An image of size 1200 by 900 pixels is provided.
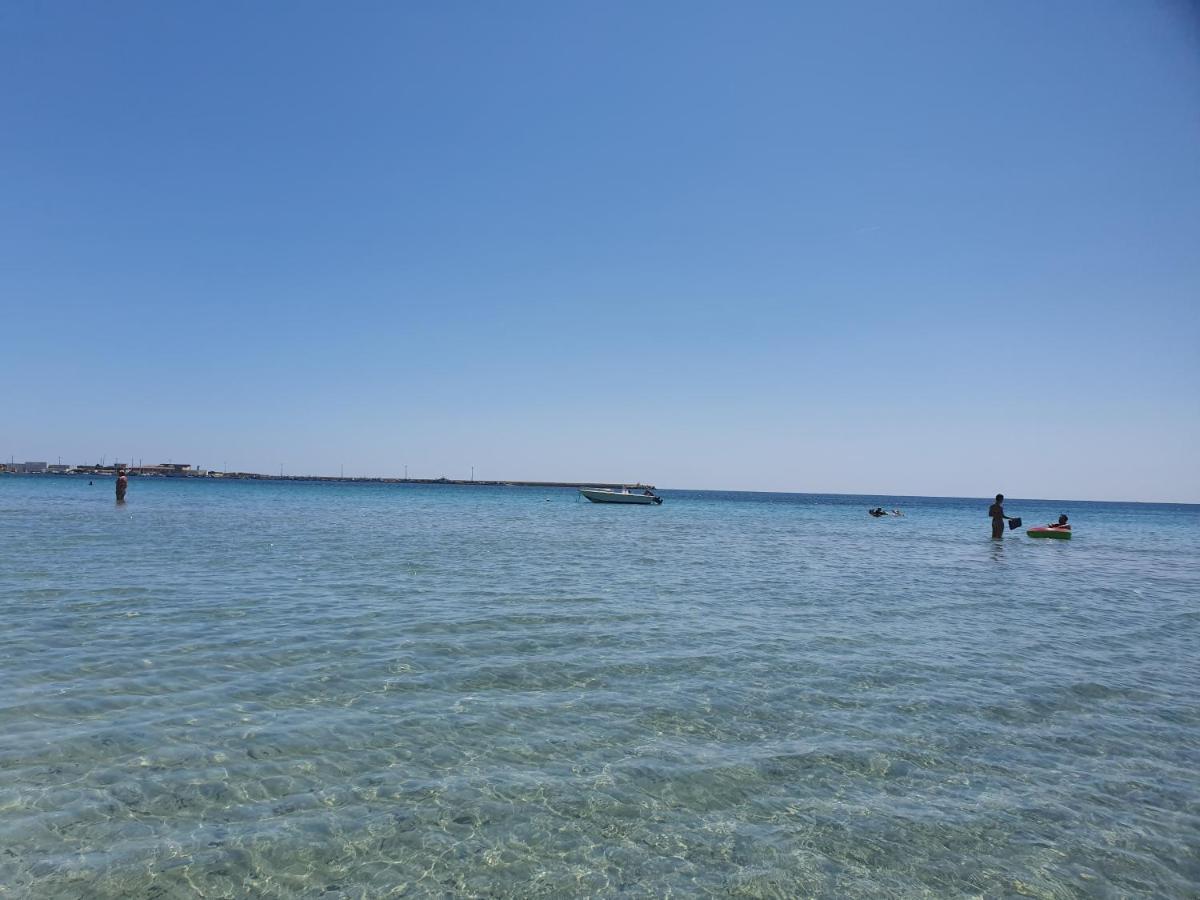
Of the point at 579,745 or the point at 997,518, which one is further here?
the point at 997,518

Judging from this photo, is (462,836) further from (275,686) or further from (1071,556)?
(1071,556)

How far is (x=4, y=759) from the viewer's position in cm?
686

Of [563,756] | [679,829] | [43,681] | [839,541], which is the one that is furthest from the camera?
[839,541]

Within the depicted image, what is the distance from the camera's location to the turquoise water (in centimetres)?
542

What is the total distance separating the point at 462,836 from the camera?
5793mm

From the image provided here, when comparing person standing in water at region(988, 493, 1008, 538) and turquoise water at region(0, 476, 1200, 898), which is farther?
person standing in water at region(988, 493, 1008, 538)

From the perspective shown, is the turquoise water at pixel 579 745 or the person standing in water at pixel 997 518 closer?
the turquoise water at pixel 579 745

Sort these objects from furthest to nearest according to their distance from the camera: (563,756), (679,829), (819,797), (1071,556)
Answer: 1. (1071,556)
2. (563,756)
3. (819,797)
4. (679,829)

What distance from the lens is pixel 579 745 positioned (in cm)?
769

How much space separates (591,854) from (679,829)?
35.2 inches

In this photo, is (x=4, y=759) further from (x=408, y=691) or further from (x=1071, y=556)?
(x=1071, y=556)

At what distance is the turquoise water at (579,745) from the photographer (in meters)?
5.42

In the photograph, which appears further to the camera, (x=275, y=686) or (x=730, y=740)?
(x=275, y=686)

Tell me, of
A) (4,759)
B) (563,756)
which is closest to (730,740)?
(563,756)
